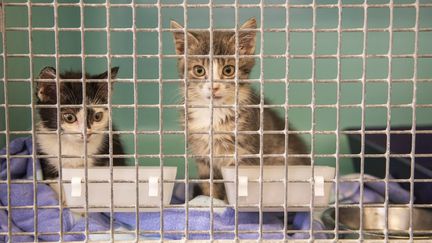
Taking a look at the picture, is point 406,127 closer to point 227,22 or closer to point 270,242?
point 227,22

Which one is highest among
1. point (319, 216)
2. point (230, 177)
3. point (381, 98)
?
point (381, 98)

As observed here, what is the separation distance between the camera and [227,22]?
281cm

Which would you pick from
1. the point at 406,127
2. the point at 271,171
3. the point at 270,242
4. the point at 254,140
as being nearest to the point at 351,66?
the point at 406,127

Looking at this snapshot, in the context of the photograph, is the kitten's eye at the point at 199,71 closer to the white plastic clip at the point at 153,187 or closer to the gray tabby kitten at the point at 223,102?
the gray tabby kitten at the point at 223,102

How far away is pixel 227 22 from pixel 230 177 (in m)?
1.33

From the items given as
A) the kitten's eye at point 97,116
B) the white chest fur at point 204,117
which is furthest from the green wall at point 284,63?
the kitten's eye at point 97,116

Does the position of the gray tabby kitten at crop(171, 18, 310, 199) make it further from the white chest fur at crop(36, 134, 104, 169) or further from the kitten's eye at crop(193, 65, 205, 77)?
the white chest fur at crop(36, 134, 104, 169)

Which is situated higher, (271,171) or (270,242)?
(271,171)

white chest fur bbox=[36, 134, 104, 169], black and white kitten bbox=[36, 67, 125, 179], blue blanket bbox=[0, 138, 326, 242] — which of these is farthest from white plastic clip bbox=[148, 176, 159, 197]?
white chest fur bbox=[36, 134, 104, 169]

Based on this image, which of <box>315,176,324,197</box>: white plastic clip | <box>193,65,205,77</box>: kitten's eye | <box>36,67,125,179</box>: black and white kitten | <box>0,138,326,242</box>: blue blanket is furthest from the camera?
<box>193,65,205,77</box>: kitten's eye

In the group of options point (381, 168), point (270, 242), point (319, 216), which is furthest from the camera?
point (381, 168)

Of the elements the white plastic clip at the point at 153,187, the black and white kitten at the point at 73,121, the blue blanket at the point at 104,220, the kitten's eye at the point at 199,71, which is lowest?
the blue blanket at the point at 104,220

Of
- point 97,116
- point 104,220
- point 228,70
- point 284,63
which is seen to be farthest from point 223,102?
point 284,63

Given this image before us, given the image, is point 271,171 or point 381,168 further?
point 381,168
